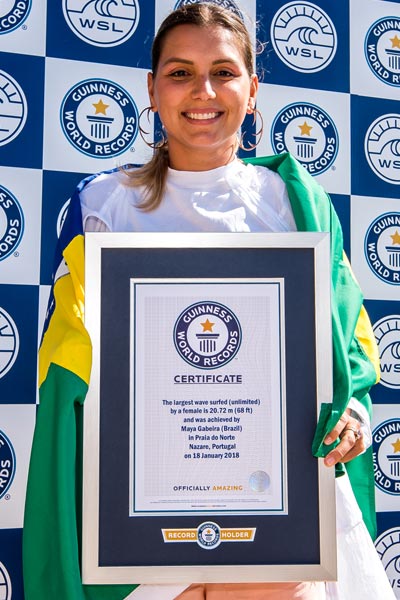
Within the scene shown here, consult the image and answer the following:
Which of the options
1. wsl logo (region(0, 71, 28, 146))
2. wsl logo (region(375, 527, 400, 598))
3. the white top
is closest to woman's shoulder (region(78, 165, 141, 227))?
the white top

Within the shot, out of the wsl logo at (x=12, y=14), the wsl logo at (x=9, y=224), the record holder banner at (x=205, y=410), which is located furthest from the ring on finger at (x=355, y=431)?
the wsl logo at (x=12, y=14)

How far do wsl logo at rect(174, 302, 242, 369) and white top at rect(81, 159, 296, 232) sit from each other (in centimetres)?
22

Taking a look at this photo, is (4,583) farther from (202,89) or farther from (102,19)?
(102,19)

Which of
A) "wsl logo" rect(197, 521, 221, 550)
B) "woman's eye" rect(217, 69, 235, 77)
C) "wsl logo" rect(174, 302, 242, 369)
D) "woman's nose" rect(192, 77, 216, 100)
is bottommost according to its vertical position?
"wsl logo" rect(197, 521, 221, 550)

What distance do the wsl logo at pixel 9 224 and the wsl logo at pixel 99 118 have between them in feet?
0.74

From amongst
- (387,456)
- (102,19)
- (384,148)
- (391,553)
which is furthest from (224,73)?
(391,553)

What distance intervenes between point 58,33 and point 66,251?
0.95 metres

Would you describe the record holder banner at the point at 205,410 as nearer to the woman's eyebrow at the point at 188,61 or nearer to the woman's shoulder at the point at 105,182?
the woman's shoulder at the point at 105,182

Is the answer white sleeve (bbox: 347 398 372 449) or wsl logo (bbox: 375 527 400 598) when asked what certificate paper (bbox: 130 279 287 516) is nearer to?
white sleeve (bbox: 347 398 372 449)

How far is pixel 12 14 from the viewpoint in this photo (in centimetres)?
195

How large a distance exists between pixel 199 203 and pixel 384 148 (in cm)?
111

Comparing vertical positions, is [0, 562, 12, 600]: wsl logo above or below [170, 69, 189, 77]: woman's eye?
below

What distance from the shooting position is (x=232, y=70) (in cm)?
139

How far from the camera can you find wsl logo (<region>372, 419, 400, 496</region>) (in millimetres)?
2229
